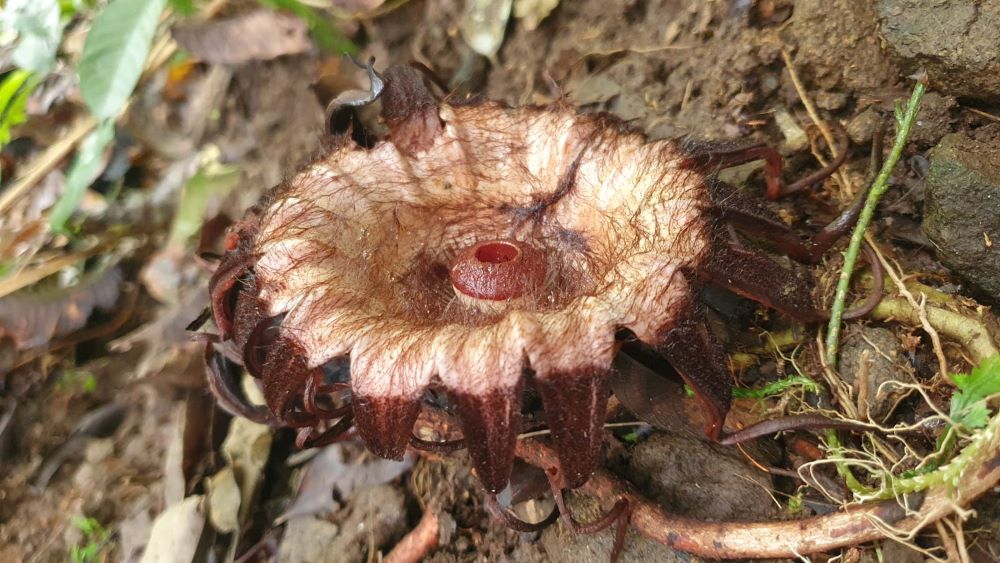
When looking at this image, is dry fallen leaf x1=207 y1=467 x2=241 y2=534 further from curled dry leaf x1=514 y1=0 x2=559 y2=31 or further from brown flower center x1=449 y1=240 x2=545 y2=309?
curled dry leaf x1=514 y1=0 x2=559 y2=31

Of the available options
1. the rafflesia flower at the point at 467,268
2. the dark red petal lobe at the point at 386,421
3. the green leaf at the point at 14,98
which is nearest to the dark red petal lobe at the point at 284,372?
the rafflesia flower at the point at 467,268

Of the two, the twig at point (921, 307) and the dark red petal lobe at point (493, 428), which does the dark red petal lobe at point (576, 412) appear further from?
the twig at point (921, 307)

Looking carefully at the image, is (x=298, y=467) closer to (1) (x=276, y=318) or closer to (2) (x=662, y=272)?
(1) (x=276, y=318)

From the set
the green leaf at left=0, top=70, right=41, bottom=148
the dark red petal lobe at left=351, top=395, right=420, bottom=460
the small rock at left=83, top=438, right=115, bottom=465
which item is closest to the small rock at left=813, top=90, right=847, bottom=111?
the dark red petal lobe at left=351, top=395, right=420, bottom=460

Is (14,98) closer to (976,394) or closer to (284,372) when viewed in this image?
(284,372)

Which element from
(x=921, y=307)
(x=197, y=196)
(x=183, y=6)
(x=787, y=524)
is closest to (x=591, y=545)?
(x=787, y=524)

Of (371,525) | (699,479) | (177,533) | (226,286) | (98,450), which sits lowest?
(98,450)

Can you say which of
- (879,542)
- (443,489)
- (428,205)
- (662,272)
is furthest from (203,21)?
(879,542)
